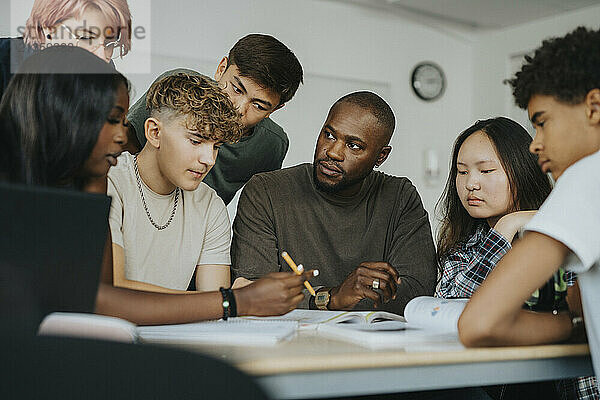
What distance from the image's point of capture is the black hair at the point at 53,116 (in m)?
1.14

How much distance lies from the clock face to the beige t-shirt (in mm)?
2760

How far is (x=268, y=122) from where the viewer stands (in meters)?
2.63

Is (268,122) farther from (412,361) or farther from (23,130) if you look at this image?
(412,361)

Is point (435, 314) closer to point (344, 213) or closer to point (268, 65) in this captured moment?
point (344, 213)

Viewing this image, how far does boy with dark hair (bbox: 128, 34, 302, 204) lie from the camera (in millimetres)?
2266

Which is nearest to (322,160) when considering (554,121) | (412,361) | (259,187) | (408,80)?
(259,187)

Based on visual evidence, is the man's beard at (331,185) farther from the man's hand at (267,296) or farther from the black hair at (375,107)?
the man's hand at (267,296)

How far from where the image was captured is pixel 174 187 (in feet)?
5.77

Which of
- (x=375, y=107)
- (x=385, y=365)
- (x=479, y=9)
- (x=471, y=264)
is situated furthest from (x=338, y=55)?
(x=385, y=365)

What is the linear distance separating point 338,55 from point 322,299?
2488 millimetres

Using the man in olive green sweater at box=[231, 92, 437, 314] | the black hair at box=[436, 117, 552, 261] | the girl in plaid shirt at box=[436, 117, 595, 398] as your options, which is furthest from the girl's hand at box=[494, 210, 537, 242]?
the man in olive green sweater at box=[231, 92, 437, 314]

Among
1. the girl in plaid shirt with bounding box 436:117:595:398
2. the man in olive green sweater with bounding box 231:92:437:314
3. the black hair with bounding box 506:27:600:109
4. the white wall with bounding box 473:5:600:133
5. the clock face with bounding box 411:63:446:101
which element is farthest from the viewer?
the clock face with bounding box 411:63:446:101

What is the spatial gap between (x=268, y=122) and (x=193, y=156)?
97 cm

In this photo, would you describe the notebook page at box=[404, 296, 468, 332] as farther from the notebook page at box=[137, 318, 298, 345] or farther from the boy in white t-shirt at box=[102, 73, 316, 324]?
the boy in white t-shirt at box=[102, 73, 316, 324]
